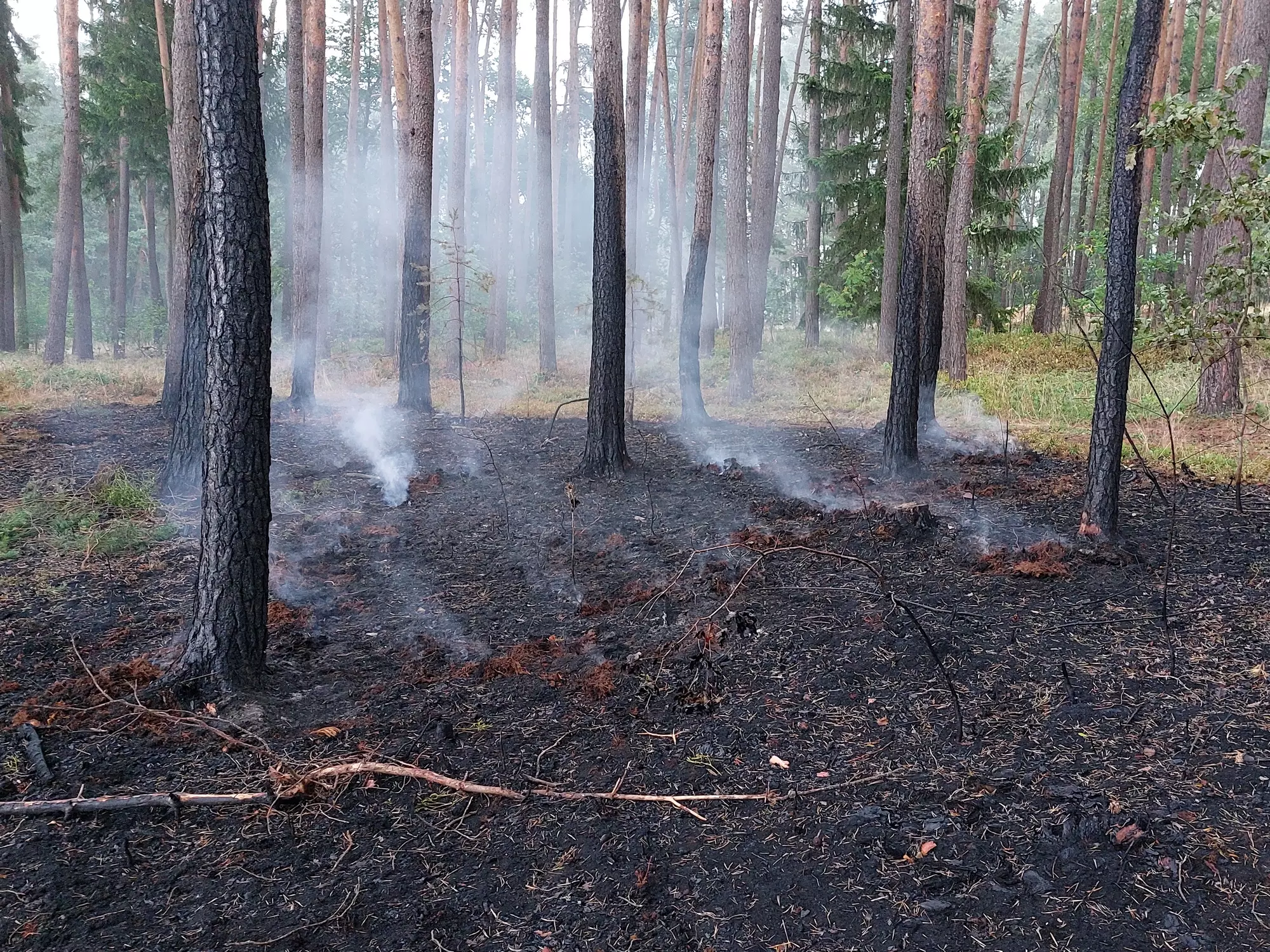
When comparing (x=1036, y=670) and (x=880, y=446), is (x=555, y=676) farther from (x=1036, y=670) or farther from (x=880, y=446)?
(x=880, y=446)

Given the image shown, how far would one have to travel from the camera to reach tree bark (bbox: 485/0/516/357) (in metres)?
20.7

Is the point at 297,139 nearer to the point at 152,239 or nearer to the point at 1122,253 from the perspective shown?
the point at 1122,253

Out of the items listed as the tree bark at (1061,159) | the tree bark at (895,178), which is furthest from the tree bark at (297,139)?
the tree bark at (1061,159)

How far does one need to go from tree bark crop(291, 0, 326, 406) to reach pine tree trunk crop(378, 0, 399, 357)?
1330 mm

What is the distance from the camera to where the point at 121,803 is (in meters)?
3.50

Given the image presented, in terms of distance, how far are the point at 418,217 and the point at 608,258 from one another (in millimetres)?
5616

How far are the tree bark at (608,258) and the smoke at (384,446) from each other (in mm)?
2102

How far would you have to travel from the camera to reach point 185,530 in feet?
24.9

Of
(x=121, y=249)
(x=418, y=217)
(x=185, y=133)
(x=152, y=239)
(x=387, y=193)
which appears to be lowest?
(x=418, y=217)

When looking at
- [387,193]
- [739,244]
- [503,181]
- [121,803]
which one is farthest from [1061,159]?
[387,193]

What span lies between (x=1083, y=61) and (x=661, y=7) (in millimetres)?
16166

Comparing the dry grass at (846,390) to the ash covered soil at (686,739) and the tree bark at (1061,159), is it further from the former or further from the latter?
the ash covered soil at (686,739)

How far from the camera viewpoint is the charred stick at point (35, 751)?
12.2 feet

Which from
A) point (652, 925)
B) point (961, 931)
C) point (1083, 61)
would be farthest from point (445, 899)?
point (1083, 61)
